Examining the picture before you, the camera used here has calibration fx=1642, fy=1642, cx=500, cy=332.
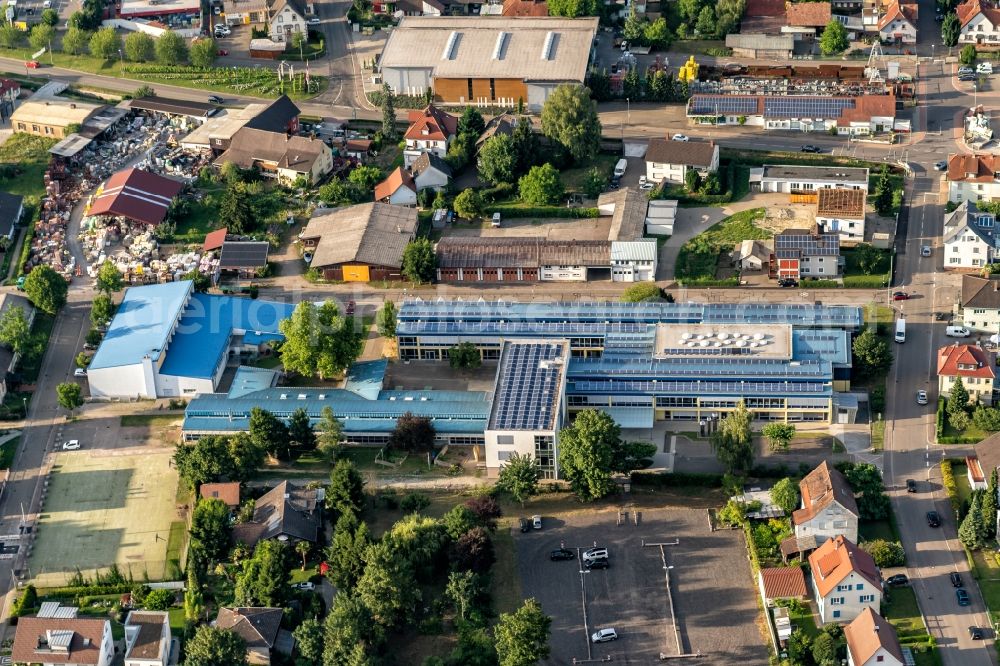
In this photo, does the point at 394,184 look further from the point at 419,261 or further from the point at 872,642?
the point at 872,642

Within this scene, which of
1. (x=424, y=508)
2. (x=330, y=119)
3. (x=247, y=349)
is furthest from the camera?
(x=330, y=119)

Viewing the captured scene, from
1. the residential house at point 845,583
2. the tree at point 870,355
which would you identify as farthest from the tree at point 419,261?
the residential house at point 845,583

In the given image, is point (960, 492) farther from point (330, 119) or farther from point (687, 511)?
point (330, 119)

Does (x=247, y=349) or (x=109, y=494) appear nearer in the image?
(x=109, y=494)

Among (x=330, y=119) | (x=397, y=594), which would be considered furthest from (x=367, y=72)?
(x=397, y=594)

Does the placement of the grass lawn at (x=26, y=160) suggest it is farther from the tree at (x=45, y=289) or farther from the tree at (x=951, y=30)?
the tree at (x=951, y=30)

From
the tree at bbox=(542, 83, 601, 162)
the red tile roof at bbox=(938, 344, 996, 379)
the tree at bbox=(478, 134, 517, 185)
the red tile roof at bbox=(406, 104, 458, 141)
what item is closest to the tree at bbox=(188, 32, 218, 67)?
the red tile roof at bbox=(406, 104, 458, 141)

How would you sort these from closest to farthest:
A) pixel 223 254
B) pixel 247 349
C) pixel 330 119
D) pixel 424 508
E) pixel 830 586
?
pixel 830 586 → pixel 424 508 → pixel 247 349 → pixel 223 254 → pixel 330 119
